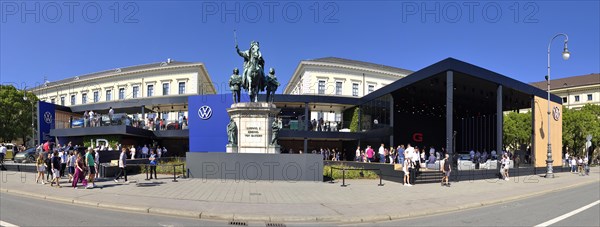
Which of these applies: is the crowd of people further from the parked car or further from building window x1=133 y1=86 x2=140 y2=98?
building window x1=133 y1=86 x2=140 y2=98

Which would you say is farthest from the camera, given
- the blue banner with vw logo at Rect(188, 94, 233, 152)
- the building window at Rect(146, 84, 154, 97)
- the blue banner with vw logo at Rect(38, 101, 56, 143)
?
the building window at Rect(146, 84, 154, 97)

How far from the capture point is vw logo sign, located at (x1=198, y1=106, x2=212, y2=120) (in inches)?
1377

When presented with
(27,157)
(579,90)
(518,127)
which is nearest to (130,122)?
(27,157)

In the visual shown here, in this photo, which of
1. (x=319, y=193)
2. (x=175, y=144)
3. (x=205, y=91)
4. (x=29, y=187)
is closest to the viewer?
(x=319, y=193)

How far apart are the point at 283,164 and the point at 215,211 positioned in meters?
7.94

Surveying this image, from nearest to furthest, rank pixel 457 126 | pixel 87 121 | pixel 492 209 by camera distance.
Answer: pixel 492 209
pixel 87 121
pixel 457 126

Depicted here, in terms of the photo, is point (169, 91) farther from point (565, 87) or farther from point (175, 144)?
point (565, 87)

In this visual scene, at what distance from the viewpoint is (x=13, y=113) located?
57281 millimetres

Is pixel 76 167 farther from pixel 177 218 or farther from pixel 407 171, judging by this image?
pixel 407 171

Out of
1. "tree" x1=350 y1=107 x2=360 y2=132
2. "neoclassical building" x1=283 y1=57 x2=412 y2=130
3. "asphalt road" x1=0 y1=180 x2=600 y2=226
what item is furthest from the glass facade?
"neoclassical building" x1=283 y1=57 x2=412 y2=130

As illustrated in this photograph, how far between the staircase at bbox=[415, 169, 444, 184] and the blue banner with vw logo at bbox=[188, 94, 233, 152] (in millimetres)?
19849

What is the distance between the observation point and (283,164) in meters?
17.9

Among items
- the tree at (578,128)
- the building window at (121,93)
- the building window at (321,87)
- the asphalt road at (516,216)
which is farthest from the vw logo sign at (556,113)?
the building window at (121,93)

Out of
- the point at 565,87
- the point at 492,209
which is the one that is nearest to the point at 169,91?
the point at 492,209
